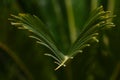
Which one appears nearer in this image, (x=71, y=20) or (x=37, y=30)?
(x=37, y=30)

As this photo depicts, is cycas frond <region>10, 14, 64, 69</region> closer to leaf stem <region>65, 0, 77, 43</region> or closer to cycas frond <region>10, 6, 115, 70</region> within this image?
cycas frond <region>10, 6, 115, 70</region>

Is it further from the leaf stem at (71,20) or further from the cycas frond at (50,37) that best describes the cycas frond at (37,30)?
the leaf stem at (71,20)

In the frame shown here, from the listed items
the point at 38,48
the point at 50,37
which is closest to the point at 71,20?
the point at 38,48

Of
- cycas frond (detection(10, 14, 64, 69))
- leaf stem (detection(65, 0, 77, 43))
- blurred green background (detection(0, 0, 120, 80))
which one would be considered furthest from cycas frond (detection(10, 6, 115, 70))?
leaf stem (detection(65, 0, 77, 43))

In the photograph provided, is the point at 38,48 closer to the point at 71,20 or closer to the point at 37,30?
the point at 71,20

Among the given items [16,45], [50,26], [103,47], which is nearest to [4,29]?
[16,45]

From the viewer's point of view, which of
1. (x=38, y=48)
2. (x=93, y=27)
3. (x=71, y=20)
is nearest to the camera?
(x=93, y=27)

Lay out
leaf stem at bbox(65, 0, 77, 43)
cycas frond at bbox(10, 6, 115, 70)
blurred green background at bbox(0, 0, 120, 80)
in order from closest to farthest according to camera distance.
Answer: cycas frond at bbox(10, 6, 115, 70) < blurred green background at bbox(0, 0, 120, 80) < leaf stem at bbox(65, 0, 77, 43)

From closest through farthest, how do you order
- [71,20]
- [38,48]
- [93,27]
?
[93,27]
[38,48]
[71,20]

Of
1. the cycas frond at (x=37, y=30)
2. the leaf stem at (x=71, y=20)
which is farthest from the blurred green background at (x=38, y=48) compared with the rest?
the cycas frond at (x=37, y=30)
